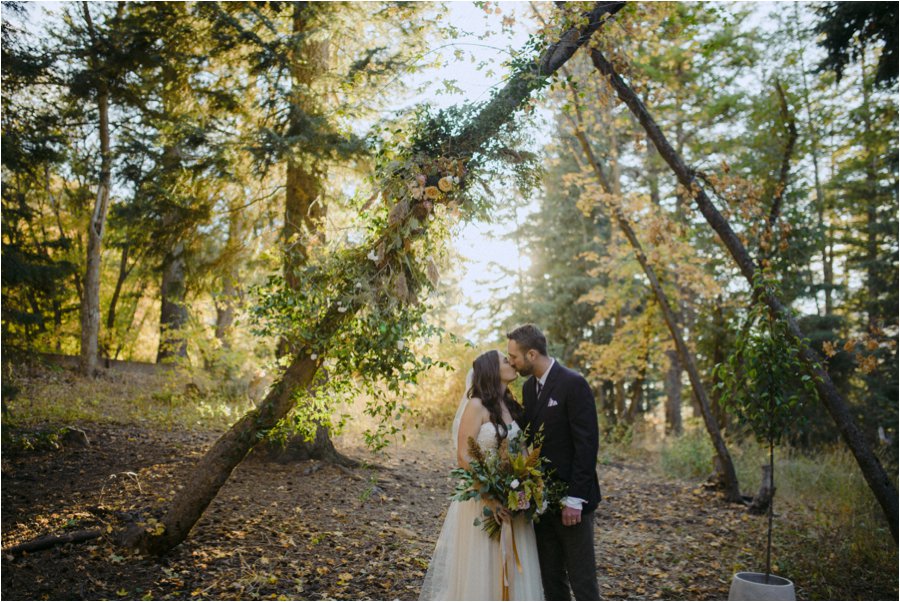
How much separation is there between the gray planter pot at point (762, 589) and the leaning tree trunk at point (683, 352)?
4.39 m

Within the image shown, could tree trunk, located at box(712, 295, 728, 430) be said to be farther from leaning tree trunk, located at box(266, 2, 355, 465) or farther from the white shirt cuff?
the white shirt cuff

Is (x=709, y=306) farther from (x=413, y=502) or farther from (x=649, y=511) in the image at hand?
(x=413, y=502)

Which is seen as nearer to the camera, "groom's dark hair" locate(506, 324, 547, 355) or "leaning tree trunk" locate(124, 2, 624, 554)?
"groom's dark hair" locate(506, 324, 547, 355)

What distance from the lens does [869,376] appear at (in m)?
13.8

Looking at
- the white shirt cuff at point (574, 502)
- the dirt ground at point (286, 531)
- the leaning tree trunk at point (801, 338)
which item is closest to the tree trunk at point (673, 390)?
the dirt ground at point (286, 531)

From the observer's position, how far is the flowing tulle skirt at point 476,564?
3760 mm

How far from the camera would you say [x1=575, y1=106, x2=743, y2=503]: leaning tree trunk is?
29.5 ft

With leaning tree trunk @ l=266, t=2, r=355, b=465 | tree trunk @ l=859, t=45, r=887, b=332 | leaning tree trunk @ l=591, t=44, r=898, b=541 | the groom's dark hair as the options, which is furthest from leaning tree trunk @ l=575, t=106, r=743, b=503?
tree trunk @ l=859, t=45, r=887, b=332

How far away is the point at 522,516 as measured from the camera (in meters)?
3.82

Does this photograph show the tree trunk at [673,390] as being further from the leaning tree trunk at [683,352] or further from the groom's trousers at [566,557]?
the groom's trousers at [566,557]

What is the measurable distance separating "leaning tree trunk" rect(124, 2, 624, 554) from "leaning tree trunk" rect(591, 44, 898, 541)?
84.2 inches

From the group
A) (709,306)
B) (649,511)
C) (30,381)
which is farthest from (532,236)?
(30,381)

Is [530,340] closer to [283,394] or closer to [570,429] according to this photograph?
[570,429]

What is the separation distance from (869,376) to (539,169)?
12670mm
